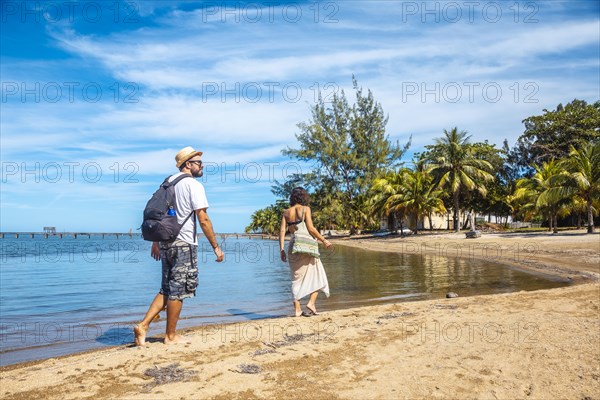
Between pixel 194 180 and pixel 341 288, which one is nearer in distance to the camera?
pixel 194 180

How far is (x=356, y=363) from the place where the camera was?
4.21 metres

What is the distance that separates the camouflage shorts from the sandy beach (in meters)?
0.58

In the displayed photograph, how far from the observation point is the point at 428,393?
3.54m

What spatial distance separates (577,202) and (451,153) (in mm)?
11666

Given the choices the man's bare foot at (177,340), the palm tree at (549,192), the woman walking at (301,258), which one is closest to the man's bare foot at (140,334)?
the man's bare foot at (177,340)

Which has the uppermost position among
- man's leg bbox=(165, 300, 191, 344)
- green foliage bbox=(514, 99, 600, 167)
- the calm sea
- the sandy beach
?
green foliage bbox=(514, 99, 600, 167)

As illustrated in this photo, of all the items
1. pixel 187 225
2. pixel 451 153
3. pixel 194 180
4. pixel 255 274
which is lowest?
pixel 255 274

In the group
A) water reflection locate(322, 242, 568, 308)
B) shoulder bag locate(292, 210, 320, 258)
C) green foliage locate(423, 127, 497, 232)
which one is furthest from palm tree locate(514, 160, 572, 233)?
shoulder bag locate(292, 210, 320, 258)

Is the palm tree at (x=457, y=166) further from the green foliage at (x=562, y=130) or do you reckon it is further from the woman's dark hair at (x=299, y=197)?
the woman's dark hair at (x=299, y=197)

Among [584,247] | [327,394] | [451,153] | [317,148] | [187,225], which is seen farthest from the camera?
[317,148]

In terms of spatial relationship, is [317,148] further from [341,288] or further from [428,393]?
[428,393]

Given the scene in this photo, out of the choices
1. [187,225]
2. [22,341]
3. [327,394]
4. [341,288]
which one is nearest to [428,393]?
[327,394]

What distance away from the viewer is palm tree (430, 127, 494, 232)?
38688mm

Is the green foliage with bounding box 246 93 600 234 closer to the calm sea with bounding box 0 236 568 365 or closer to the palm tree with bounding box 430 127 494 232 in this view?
the palm tree with bounding box 430 127 494 232
